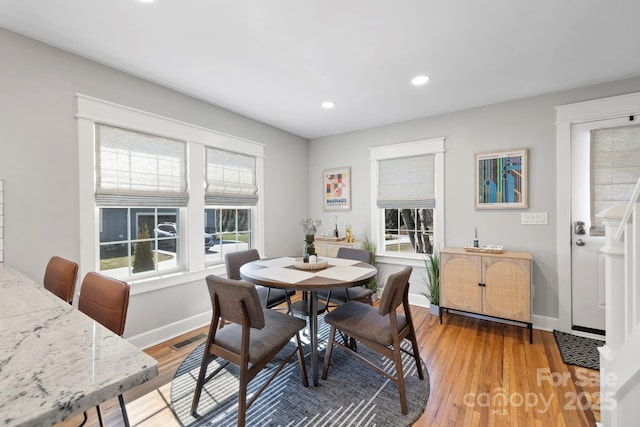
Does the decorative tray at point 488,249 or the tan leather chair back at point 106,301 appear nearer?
the tan leather chair back at point 106,301

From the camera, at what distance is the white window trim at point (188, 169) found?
7.38 ft

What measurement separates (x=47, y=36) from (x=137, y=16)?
31.7 inches

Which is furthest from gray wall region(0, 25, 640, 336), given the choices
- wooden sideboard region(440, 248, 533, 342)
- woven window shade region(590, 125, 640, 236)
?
wooden sideboard region(440, 248, 533, 342)

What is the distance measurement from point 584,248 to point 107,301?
4000 mm

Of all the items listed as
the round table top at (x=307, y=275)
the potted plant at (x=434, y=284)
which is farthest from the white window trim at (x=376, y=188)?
the round table top at (x=307, y=275)

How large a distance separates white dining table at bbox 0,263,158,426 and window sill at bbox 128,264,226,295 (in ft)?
5.41

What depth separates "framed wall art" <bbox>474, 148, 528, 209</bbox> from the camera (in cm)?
307

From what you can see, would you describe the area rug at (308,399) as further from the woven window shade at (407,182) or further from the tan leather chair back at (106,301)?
the woven window shade at (407,182)

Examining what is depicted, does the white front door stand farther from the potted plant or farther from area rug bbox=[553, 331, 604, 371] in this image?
the potted plant

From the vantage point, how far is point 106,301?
1291 millimetres

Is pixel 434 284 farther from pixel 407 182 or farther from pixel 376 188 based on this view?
pixel 376 188

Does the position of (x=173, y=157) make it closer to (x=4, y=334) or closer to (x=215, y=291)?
(x=215, y=291)

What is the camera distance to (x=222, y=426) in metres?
1.64

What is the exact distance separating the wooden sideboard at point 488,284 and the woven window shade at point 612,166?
0.84 m
